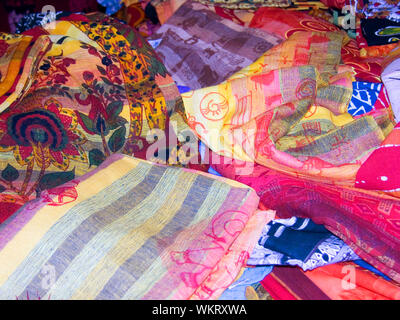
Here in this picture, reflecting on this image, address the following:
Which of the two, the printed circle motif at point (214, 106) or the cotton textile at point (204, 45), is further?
the cotton textile at point (204, 45)

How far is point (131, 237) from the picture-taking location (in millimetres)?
823

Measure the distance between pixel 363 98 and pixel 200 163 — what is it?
1.59ft

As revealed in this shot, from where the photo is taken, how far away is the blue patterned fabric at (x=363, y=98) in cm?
116

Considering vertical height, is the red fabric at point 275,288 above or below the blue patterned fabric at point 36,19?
below

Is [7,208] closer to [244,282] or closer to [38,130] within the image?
[38,130]

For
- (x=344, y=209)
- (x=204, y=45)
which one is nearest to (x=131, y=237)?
(x=344, y=209)

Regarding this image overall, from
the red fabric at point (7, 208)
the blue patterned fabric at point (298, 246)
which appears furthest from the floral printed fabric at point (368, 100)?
the red fabric at point (7, 208)

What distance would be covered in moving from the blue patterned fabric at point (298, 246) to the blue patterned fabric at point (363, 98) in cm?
41

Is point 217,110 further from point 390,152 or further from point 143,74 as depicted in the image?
point 390,152

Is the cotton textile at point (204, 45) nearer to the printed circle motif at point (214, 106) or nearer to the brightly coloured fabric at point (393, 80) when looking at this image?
the printed circle motif at point (214, 106)

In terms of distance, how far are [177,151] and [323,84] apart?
444mm

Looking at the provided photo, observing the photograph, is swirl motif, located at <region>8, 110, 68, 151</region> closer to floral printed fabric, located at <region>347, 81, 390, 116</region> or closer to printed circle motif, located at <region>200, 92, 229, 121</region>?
printed circle motif, located at <region>200, 92, 229, 121</region>

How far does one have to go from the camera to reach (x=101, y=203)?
2.97ft
